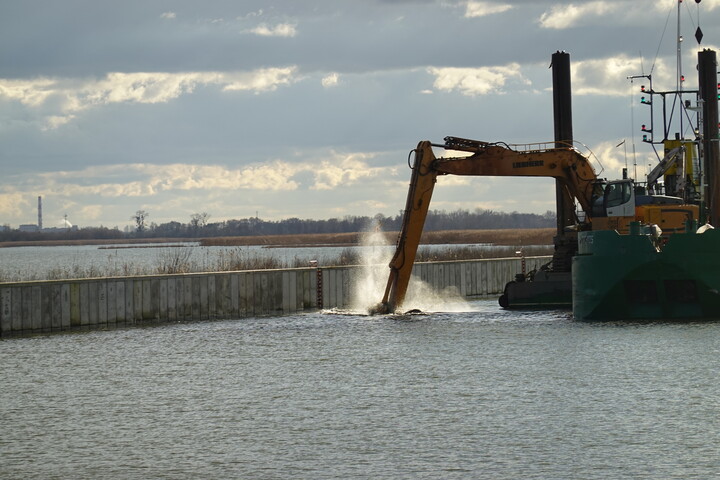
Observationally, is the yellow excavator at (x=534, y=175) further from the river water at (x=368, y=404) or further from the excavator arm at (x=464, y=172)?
the river water at (x=368, y=404)

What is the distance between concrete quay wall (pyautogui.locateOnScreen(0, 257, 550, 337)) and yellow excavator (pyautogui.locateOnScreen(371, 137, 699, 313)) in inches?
170

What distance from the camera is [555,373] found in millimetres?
24234

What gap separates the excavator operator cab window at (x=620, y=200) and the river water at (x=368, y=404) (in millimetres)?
5594

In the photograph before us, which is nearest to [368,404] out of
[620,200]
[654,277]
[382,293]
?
[654,277]

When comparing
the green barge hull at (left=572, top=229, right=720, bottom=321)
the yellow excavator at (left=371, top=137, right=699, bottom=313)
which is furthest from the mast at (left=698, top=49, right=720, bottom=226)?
the green barge hull at (left=572, top=229, right=720, bottom=321)

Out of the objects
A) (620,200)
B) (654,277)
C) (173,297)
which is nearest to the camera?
(654,277)

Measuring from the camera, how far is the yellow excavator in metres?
38.6

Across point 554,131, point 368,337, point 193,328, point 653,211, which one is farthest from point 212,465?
point 554,131

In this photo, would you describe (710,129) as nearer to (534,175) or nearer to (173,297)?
(534,175)

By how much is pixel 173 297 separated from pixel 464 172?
11.0 m

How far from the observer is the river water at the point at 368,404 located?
15.7 m

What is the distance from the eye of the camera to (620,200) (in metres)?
38.5

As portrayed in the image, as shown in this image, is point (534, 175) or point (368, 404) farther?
point (534, 175)

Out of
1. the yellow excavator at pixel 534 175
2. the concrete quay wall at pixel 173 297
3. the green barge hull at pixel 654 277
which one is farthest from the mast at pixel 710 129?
the concrete quay wall at pixel 173 297
